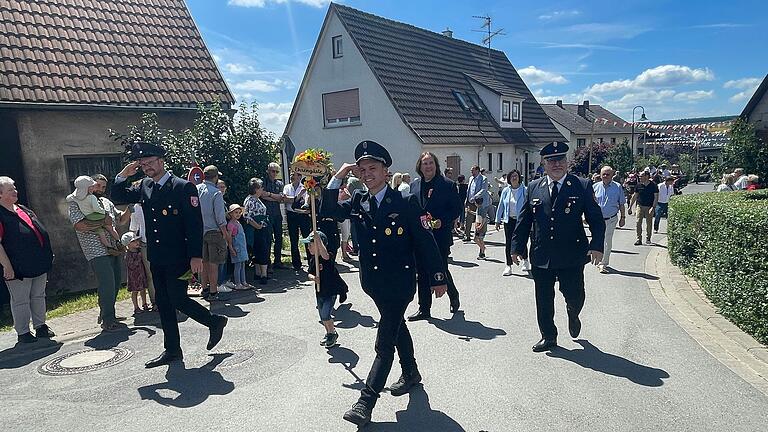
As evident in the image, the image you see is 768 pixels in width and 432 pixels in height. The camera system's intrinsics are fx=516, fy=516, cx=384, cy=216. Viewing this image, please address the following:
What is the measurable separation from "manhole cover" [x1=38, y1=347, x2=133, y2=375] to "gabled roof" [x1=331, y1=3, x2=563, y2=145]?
16491mm

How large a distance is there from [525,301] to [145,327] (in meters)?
5.15

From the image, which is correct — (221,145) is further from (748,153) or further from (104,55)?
(748,153)

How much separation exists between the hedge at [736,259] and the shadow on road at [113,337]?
6908 mm

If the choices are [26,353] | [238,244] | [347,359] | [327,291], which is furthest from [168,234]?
[238,244]

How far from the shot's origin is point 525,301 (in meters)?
7.35

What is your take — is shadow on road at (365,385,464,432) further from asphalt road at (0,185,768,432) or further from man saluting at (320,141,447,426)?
man saluting at (320,141,447,426)

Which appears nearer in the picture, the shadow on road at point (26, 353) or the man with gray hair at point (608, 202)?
the shadow on road at point (26, 353)

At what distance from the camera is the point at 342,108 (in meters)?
23.6

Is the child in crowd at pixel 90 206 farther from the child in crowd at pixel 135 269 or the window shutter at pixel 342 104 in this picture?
the window shutter at pixel 342 104

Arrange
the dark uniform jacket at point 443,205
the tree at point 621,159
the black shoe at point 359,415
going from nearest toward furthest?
the black shoe at point 359,415, the dark uniform jacket at point 443,205, the tree at point 621,159

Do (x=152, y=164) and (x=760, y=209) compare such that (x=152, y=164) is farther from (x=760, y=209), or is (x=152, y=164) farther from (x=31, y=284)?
(x=760, y=209)

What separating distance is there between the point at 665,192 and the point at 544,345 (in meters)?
10.9

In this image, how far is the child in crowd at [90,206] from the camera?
643 cm

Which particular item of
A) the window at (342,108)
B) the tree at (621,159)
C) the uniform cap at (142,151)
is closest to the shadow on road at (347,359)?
the uniform cap at (142,151)
